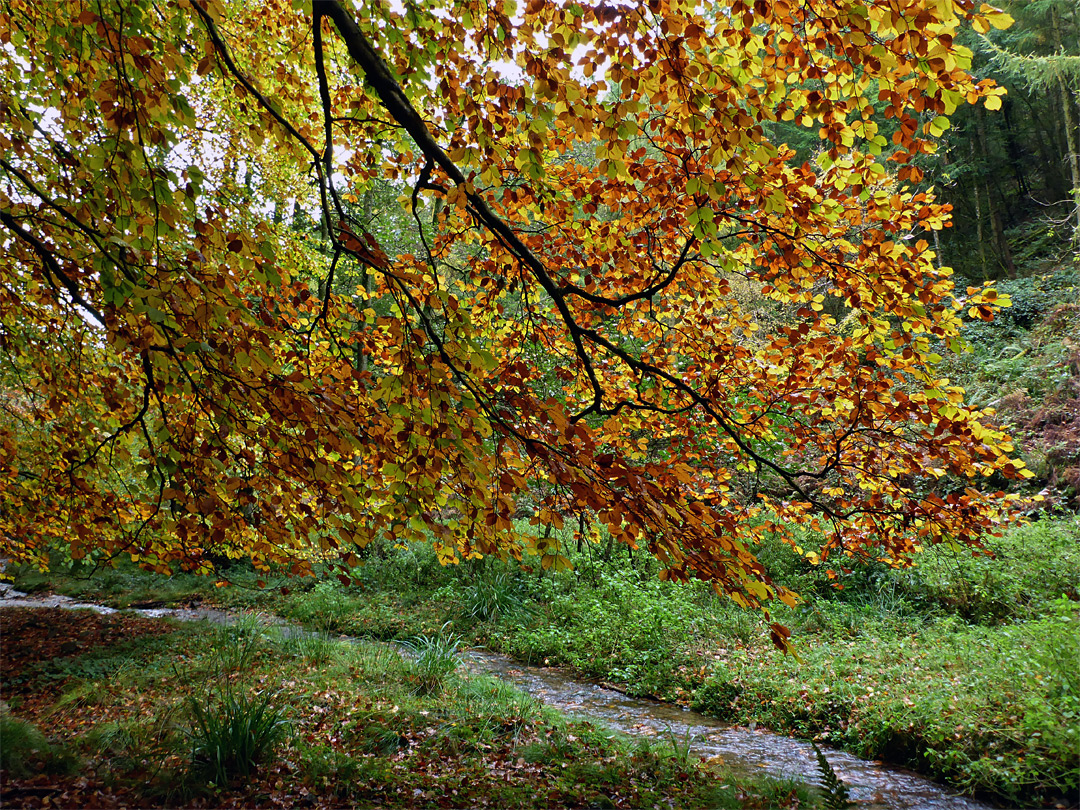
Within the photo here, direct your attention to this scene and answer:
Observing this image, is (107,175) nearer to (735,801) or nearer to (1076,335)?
(735,801)

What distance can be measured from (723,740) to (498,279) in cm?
465

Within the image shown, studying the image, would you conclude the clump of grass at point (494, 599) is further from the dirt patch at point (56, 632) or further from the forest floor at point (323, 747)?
the dirt patch at point (56, 632)

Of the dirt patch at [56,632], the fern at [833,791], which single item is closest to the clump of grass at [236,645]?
the dirt patch at [56,632]

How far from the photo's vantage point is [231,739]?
148 inches

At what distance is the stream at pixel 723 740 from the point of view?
4.34 meters

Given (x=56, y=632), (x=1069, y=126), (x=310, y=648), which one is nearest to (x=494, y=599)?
(x=310, y=648)

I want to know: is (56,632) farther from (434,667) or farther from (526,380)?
(526,380)

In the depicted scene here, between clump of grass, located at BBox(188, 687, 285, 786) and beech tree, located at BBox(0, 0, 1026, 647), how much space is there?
39.7 inches

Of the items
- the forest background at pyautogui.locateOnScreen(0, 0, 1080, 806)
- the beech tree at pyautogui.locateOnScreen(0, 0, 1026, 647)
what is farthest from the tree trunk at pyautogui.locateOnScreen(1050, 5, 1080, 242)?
the beech tree at pyautogui.locateOnScreen(0, 0, 1026, 647)

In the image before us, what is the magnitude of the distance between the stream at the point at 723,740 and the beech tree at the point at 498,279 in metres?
2.09

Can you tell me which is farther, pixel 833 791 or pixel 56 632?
pixel 56 632

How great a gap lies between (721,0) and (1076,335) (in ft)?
43.7

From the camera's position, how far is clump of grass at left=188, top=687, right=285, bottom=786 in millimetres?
3672

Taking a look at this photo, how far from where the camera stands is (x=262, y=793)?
3.56m
